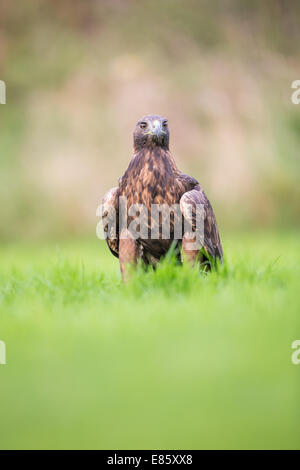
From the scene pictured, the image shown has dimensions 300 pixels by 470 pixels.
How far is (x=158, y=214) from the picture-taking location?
224 cm

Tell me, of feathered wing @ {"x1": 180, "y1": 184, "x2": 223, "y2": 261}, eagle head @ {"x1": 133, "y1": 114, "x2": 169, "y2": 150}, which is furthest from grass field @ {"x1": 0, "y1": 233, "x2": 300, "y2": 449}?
eagle head @ {"x1": 133, "y1": 114, "x2": 169, "y2": 150}

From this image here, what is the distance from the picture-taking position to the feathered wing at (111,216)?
2.33 meters

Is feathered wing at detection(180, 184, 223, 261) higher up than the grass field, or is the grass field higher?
feathered wing at detection(180, 184, 223, 261)

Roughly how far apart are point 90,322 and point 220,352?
414 mm

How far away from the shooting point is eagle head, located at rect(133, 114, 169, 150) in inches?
91.0

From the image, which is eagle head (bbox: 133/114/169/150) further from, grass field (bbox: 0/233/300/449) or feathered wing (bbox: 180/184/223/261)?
grass field (bbox: 0/233/300/449)

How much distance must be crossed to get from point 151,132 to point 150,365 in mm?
1330

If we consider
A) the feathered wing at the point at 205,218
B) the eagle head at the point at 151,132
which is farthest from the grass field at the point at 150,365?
the eagle head at the point at 151,132

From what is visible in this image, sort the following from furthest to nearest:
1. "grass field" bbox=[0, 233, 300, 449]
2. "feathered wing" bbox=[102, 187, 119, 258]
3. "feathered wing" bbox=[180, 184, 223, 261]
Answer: "feathered wing" bbox=[102, 187, 119, 258] < "feathered wing" bbox=[180, 184, 223, 261] < "grass field" bbox=[0, 233, 300, 449]

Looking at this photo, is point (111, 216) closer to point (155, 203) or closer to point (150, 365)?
point (155, 203)

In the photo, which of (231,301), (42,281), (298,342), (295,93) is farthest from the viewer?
(42,281)

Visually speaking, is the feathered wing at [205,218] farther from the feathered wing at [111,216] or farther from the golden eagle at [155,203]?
the feathered wing at [111,216]
